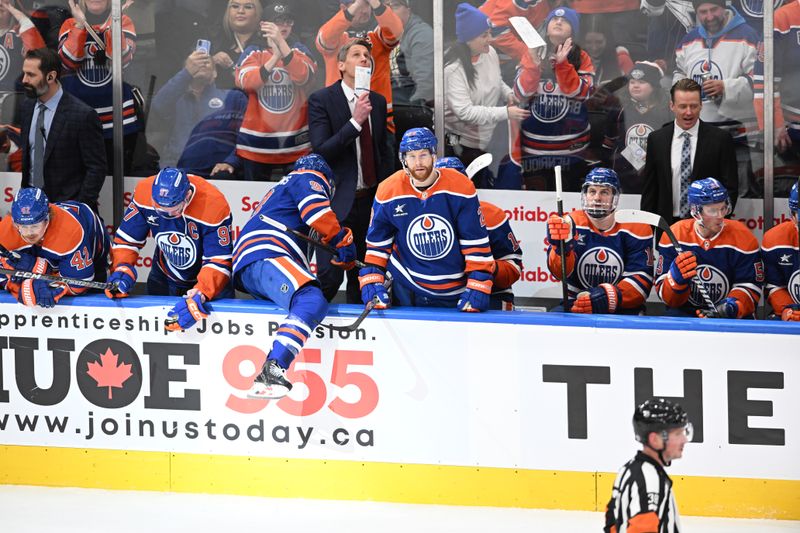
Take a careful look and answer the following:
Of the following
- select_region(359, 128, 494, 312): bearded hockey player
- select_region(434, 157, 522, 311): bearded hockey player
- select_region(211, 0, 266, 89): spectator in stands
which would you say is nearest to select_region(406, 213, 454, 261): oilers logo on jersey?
select_region(359, 128, 494, 312): bearded hockey player

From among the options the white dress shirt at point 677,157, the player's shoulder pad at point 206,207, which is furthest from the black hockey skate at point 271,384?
the white dress shirt at point 677,157

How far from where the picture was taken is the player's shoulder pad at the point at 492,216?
218 inches

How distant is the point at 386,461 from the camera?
4.99 meters

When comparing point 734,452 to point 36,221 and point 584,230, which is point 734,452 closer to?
point 584,230

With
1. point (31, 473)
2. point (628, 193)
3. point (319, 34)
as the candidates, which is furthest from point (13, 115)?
point (628, 193)

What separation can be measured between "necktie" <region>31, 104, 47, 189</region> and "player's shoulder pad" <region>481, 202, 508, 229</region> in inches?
102

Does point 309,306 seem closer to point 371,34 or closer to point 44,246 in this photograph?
point 44,246

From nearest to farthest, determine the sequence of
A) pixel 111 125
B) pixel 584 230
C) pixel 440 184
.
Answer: pixel 440 184
pixel 584 230
pixel 111 125

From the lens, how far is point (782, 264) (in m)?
5.46

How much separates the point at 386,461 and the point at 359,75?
227cm

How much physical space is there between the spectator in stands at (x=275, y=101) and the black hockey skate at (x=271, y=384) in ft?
7.47

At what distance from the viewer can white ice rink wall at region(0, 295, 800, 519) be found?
473 centimetres

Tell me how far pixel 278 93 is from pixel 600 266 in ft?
7.45

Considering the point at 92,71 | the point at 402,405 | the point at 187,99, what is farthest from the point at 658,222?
the point at 92,71
